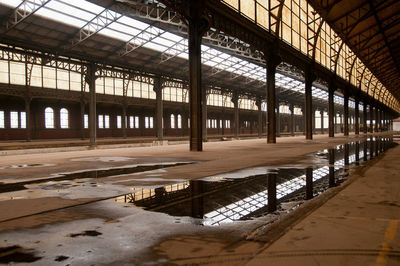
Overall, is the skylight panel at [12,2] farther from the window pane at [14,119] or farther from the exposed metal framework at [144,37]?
the window pane at [14,119]

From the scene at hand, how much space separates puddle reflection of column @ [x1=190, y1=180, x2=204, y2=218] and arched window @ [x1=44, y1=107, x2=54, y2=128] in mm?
34535

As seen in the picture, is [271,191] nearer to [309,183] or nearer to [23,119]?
[309,183]

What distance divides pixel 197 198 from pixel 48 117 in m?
36.5

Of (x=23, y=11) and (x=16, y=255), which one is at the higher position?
(x=23, y=11)

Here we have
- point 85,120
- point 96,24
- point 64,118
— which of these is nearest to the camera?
point 96,24

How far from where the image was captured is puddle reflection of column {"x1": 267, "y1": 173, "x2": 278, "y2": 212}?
523 centimetres

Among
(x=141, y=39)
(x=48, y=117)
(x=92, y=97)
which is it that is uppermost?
(x=141, y=39)

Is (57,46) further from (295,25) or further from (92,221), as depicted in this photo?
(92,221)

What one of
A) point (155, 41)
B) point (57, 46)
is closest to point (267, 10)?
point (155, 41)

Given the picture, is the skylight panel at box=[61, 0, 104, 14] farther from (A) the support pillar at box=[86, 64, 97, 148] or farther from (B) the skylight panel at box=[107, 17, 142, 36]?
(A) the support pillar at box=[86, 64, 97, 148]

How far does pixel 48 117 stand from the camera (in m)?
36.9

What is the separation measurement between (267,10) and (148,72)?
54.6 ft

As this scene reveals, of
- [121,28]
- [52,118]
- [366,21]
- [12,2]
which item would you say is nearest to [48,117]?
[52,118]

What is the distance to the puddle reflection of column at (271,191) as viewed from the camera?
5230 mm
